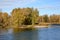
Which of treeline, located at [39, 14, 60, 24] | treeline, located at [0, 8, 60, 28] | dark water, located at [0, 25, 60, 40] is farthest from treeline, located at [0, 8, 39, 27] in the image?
dark water, located at [0, 25, 60, 40]

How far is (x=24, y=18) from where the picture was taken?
470 centimetres

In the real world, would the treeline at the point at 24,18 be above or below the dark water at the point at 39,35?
above

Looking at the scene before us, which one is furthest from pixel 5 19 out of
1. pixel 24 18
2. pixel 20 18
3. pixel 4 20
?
pixel 24 18

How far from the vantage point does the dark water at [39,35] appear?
481cm

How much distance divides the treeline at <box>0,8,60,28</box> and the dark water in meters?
0.28

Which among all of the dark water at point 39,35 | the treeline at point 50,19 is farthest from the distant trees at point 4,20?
the treeline at point 50,19

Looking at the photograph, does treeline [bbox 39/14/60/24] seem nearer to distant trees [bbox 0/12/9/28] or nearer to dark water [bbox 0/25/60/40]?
dark water [bbox 0/25/60/40]

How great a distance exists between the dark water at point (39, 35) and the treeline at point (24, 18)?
0.28 metres

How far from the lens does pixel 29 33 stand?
17.4ft

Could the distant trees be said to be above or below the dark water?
above

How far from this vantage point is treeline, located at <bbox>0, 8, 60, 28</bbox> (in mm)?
4637

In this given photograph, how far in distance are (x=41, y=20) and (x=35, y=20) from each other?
171mm

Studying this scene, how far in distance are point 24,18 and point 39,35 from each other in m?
0.74

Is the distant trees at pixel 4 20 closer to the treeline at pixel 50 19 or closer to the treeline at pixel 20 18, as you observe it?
the treeline at pixel 20 18
